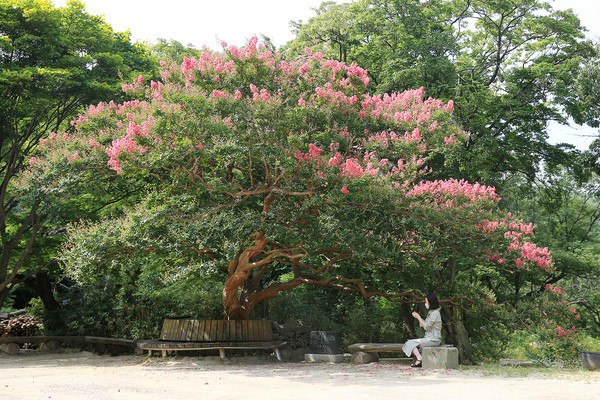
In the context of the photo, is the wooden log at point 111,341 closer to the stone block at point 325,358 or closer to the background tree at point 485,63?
the stone block at point 325,358

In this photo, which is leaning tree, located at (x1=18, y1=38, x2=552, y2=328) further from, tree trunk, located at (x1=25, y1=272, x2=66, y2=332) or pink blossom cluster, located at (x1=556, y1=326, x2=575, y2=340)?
tree trunk, located at (x1=25, y1=272, x2=66, y2=332)

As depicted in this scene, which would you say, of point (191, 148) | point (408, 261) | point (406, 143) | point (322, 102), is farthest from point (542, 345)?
point (191, 148)

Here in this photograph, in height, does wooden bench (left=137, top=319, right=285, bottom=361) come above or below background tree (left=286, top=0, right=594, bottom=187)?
below

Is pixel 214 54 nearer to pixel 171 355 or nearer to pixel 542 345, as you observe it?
pixel 171 355

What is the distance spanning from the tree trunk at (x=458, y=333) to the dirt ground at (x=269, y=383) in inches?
147

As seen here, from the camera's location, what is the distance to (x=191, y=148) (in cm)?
910

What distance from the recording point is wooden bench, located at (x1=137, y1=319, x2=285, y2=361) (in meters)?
10.8

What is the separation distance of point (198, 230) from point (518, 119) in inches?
487

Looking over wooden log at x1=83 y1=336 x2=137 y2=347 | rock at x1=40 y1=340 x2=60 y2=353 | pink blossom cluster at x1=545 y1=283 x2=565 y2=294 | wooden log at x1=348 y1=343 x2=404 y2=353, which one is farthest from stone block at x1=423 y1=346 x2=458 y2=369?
rock at x1=40 y1=340 x2=60 y2=353

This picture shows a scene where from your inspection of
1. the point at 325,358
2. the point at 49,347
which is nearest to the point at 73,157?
the point at 49,347

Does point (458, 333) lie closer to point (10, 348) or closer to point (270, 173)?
point (270, 173)

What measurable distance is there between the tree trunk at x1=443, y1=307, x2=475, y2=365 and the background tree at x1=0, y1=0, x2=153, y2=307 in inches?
434

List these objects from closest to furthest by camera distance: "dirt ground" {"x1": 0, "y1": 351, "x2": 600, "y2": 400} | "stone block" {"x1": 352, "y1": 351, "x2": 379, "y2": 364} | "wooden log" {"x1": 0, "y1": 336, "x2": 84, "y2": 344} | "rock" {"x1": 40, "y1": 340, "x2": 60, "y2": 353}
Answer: "dirt ground" {"x1": 0, "y1": 351, "x2": 600, "y2": 400}
"stone block" {"x1": 352, "y1": 351, "x2": 379, "y2": 364}
"wooden log" {"x1": 0, "y1": 336, "x2": 84, "y2": 344}
"rock" {"x1": 40, "y1": 340, "x2": 60, "y2": 353}

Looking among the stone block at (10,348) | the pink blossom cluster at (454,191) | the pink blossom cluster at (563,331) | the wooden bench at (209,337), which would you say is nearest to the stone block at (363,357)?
the wooden bench at (209,337)
